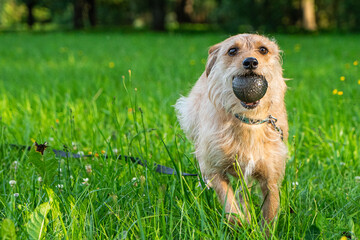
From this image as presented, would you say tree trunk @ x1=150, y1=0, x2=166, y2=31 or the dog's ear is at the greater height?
tree trunk @ x1=150, y1=0, x2=166, y2=31

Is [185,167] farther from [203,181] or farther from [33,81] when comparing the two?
[33,81]

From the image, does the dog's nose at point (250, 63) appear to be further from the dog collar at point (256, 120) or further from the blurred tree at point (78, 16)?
the blurred tree at point (78, 16)

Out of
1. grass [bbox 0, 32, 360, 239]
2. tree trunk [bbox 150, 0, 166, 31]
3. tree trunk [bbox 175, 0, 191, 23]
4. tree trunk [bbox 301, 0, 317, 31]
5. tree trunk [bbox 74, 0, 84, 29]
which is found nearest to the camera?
grass [bbox 0, 32, 360, 239]

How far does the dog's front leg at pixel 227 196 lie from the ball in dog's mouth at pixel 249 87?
1.58 feet

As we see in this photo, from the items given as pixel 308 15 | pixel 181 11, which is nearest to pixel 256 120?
pixel 308 15

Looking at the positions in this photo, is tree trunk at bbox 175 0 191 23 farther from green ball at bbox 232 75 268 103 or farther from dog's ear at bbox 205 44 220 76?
green ball at bbox 232 75 268 103

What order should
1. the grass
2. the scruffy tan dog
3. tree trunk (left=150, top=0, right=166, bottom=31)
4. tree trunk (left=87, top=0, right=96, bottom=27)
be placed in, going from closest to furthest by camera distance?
the grass < the scruffy tan dog < tree trunk (left=150, top=0, right=166, bottom=31) < tree trunk (left=87, top=0, right=96, bottom=27)

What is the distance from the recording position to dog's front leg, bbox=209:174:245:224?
88.5 inches

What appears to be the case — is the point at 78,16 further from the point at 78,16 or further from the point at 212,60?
the point at 212,60

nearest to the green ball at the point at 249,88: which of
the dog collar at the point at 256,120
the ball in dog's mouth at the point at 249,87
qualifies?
the ball in dog's mouth at the point at 249,87

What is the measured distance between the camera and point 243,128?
248cm

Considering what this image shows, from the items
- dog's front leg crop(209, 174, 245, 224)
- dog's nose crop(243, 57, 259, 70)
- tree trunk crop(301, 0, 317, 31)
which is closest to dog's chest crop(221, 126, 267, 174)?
dog's front leg crop(209, 174, 245, 224)

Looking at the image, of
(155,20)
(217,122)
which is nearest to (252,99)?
(217,122)

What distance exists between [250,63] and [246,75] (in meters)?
0.08
